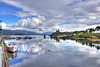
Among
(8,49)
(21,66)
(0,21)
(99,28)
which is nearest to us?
(21,66)

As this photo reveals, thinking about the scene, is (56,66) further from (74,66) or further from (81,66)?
(81,66)

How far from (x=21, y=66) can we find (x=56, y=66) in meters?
6.92

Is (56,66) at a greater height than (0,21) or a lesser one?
lesser

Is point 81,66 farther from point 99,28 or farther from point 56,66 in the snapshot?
point 99,28

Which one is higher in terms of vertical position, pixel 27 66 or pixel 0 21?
pixel 0 21

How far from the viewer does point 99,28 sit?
482ft

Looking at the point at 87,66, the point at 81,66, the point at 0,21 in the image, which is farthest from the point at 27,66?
the point at 0,21

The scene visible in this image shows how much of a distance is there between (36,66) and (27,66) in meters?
1.76

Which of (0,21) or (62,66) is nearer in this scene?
(62,66)

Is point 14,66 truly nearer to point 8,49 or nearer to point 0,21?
point 8,49

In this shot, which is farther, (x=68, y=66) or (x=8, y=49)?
(x=8, y=49)

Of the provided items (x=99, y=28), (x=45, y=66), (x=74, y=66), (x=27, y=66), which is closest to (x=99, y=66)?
(x=74, y=66)

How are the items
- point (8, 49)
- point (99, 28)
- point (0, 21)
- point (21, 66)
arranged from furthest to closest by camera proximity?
point (99, 28), point (0, 21), point (8, 49), point (21, 66)

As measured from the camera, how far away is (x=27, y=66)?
53.0ft
